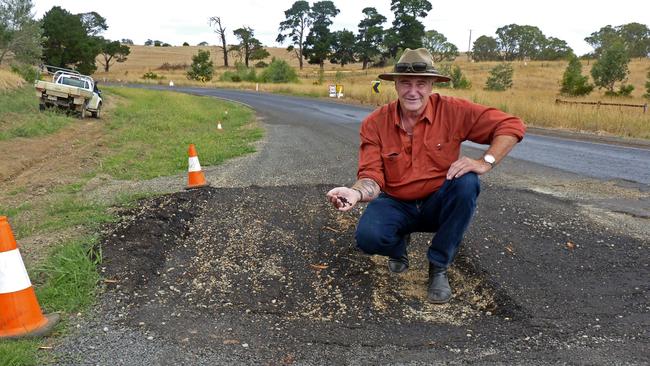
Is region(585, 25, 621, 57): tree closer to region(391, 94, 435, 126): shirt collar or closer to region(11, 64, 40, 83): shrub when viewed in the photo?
region(11, 64, 40, 83): shrub

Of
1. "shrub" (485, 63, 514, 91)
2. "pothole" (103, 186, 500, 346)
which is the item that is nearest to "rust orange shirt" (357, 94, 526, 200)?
"pothole" (103, 186, 500, 346)

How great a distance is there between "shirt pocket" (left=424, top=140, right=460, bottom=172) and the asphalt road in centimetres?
87

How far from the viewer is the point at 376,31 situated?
8025 cm

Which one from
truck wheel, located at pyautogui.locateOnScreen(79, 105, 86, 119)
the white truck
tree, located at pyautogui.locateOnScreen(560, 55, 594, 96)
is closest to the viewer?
the white truck

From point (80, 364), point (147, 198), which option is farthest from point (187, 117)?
point (80, 364)

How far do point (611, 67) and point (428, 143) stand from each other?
4126 cm

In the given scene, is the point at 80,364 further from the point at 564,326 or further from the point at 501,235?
the point at 501,235

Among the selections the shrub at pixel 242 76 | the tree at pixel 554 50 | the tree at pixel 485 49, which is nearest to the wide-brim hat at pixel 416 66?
the shrub at pixel 242 76

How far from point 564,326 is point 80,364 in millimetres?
2726

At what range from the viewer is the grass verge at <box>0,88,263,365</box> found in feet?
10.7

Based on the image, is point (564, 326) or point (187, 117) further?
point (187, 117)

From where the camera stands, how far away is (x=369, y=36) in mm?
80875

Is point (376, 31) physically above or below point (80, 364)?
above

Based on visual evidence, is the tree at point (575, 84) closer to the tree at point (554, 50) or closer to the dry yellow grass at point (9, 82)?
the dry yellow grass at point (9, 82)
